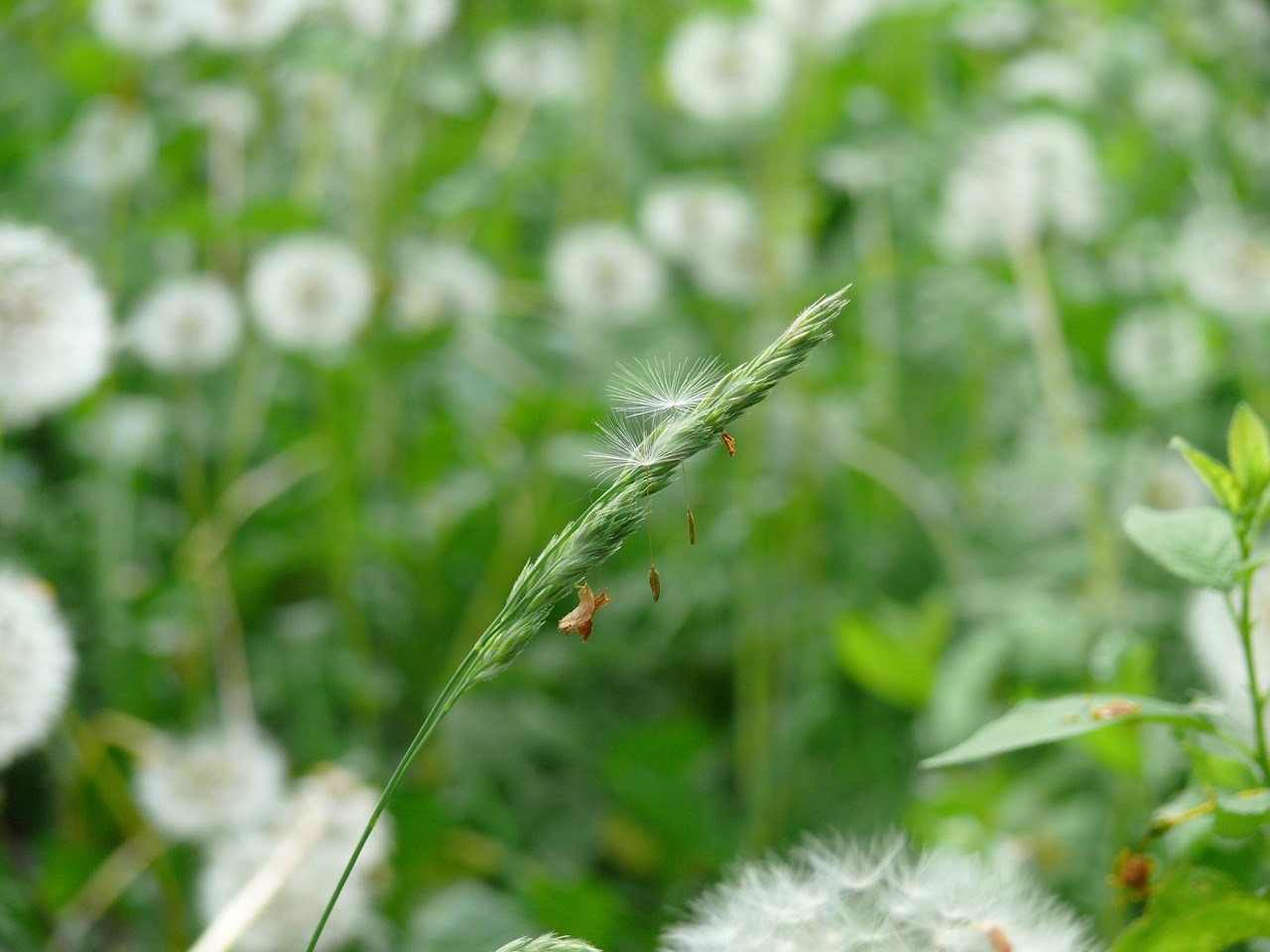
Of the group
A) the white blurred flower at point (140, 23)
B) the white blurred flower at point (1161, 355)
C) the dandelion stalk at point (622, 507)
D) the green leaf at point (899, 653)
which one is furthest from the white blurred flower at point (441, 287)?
the dandelion stalk at point (622, 507)

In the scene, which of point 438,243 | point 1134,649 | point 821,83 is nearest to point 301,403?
point 438,243

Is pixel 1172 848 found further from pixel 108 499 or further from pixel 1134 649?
pixel 108 499

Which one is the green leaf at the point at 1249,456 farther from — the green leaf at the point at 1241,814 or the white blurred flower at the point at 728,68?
the white blurred flower at the point at 728,68

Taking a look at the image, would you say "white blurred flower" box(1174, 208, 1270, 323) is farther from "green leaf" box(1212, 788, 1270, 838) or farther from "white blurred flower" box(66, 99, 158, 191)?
"white blurred flower" box(66, 99, 158, 191)

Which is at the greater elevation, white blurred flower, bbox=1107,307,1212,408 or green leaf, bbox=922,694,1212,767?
green leaf, bbox=922,694,1212,767

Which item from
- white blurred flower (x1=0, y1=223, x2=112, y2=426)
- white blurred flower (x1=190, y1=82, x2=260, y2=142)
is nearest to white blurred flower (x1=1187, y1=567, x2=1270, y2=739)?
white blurred flower (x1=0, y1=223, x2=112, y2=426)

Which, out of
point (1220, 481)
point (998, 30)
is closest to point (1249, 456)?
point (1220, 481)

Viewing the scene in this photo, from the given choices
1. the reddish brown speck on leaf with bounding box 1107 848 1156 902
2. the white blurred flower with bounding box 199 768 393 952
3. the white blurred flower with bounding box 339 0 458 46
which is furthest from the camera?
the white blurred flower with bounding box 339 0 458 46

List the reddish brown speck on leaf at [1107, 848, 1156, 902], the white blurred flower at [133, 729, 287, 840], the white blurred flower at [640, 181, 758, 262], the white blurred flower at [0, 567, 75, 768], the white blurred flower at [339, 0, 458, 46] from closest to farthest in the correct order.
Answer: the reddish brown speck on leaf at [1107, 848, 1156, 902], the white blurred flower at [0, 567, 75, 768], the white blurred flower at [133, 729, 287, 840], the white blurred flower at [339, 0, 458, 46], the white blurred flower at [640, 181, 758, 262]
